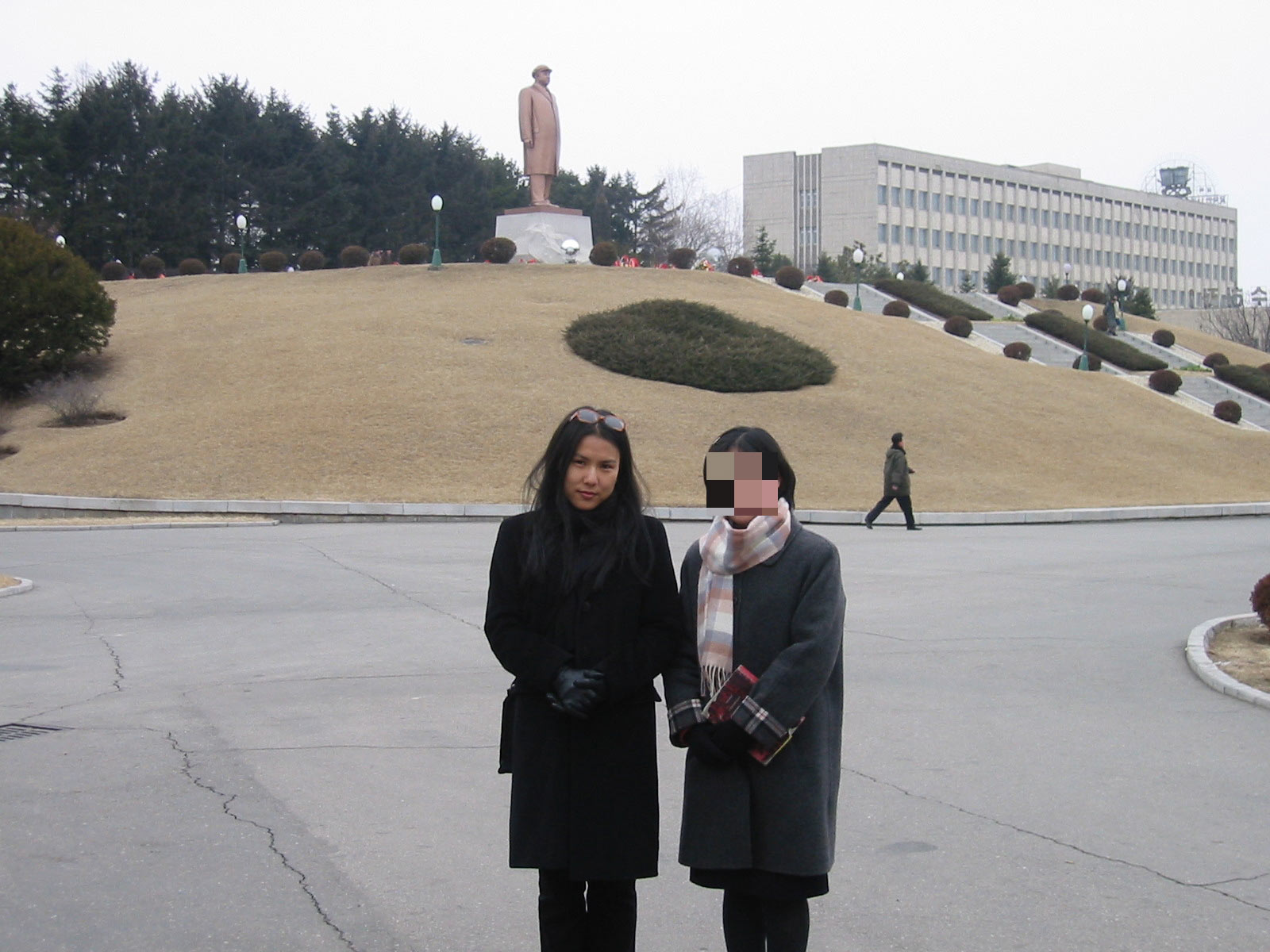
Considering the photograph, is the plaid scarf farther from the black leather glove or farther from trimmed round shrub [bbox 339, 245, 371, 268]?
trimmed round shrub [bbox 339, 245, 371, 268]

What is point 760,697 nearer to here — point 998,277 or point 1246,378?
point 1246,378

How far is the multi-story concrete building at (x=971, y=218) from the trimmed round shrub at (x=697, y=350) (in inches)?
2882

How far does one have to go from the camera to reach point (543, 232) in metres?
44.8

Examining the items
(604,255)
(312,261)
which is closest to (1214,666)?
(604,255)

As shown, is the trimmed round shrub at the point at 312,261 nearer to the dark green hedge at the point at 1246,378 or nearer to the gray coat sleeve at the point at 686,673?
the dark green hedge at the point at 1246,378

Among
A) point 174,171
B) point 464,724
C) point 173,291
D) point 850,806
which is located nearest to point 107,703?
point 464,724

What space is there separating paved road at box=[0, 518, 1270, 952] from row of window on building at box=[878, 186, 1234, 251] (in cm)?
10075

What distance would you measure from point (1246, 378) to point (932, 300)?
1258 centimetres

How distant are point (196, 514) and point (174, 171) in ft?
141

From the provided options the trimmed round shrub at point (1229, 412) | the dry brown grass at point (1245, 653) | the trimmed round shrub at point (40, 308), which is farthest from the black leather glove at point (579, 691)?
the trimmed round shrub at point (1229, 412)

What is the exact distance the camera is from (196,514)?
21.6m

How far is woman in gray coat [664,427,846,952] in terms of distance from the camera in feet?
10.3

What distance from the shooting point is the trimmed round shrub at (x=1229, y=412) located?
35.9m

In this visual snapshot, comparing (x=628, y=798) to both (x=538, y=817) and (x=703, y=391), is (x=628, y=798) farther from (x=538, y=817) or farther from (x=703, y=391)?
(x=703, y=391)
